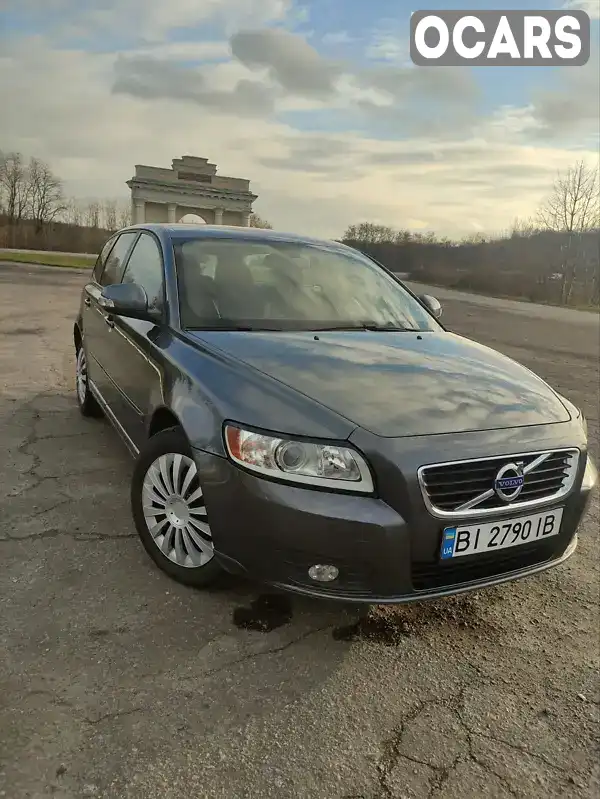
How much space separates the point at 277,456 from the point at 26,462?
2688mm

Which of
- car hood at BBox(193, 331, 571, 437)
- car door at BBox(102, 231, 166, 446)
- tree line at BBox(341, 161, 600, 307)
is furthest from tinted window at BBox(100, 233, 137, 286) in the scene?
tree line at BBox(341, 161, 600, 307)

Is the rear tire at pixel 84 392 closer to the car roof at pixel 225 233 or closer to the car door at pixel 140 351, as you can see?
the car door at pixel 140 351

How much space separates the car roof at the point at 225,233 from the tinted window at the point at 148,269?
10 cm

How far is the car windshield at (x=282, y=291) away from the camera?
10.9 feet

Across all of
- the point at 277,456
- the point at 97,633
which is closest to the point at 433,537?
the point at 277,456

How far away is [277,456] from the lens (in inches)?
88.9

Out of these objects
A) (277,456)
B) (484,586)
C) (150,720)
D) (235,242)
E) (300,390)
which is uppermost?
(235,242)

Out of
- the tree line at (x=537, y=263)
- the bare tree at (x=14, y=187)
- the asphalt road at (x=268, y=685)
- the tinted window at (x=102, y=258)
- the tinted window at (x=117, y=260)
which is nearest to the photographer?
the asphalt road at (x=268, y=685)

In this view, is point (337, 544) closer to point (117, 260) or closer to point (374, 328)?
point (374, 328)

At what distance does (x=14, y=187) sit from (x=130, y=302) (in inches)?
3020

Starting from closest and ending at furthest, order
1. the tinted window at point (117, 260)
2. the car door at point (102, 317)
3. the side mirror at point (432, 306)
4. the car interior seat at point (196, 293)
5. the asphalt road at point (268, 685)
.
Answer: the asphalt road at point (268, 685), the car interior seat at point (196, 293), the side mirror at point (432, 306), the car door at point (102, 317), the tinted window at point (117, 260)

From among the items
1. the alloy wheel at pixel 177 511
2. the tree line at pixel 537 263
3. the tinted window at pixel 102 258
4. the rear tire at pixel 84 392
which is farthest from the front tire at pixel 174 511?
the tree line at pixel 537 263

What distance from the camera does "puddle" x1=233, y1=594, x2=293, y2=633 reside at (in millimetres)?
2604

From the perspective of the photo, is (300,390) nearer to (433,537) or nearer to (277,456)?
(277,456)
